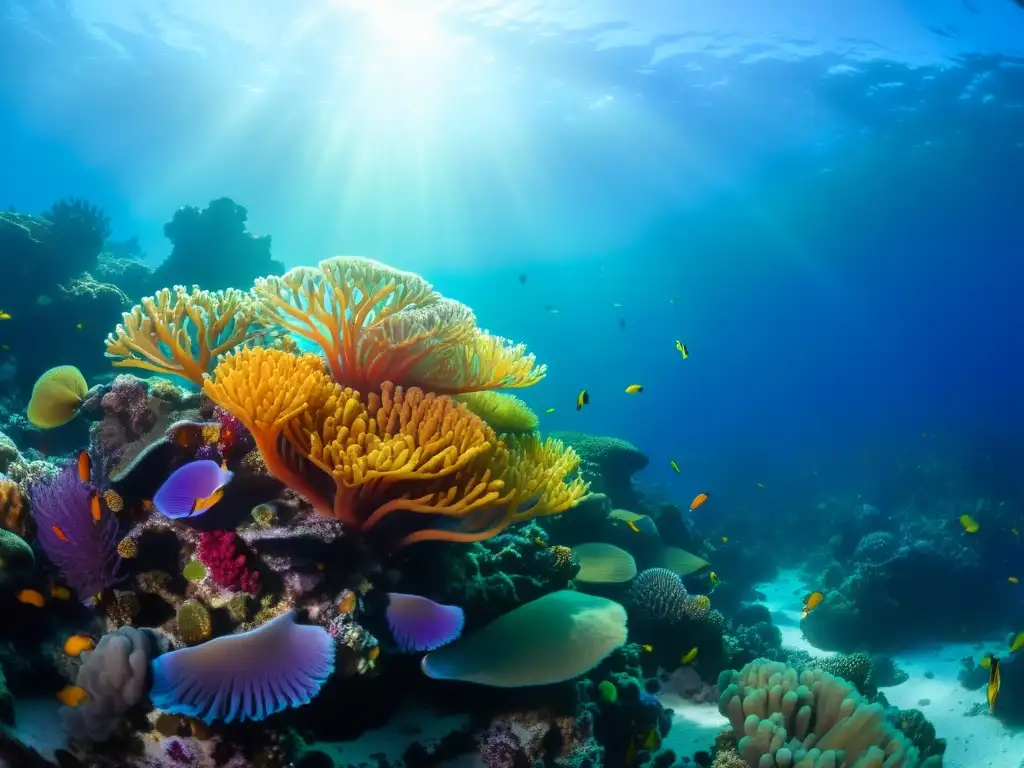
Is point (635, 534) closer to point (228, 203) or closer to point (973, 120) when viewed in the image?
point (228, 203)

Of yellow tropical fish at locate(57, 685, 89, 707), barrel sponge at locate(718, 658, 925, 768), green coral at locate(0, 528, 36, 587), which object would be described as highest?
barrel sponge at locate(718, 658, 925, 768)

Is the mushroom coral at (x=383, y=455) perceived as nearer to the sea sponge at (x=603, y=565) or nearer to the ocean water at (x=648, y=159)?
the sea sponge at (x=603, y=565)

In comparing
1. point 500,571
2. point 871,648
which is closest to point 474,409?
point 500,571

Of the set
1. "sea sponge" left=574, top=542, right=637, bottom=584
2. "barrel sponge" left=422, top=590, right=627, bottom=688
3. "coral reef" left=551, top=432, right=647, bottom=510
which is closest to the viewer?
"barrel sponge" left=422, top=590, right=627, bottom=688

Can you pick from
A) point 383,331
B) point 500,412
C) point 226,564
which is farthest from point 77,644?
point 500,412

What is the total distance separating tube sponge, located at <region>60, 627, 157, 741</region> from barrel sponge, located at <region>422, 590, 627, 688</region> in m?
1.69

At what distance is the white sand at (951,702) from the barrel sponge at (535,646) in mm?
7404

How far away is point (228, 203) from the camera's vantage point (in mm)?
20984

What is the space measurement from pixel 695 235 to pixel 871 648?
4831 cm

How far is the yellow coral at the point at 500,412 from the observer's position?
4.95 m

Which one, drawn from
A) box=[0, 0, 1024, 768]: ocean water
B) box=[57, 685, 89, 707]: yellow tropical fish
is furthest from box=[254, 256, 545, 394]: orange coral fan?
box=[0, 0, 1024, 768]: ocean water

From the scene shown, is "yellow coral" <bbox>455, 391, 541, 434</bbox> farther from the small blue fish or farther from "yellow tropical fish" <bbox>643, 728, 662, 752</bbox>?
"yellow tropical fish" <bbox>643, 728, 662, 752</bbox>

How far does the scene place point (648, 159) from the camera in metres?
40.2

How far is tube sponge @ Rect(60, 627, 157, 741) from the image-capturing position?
2889mm
